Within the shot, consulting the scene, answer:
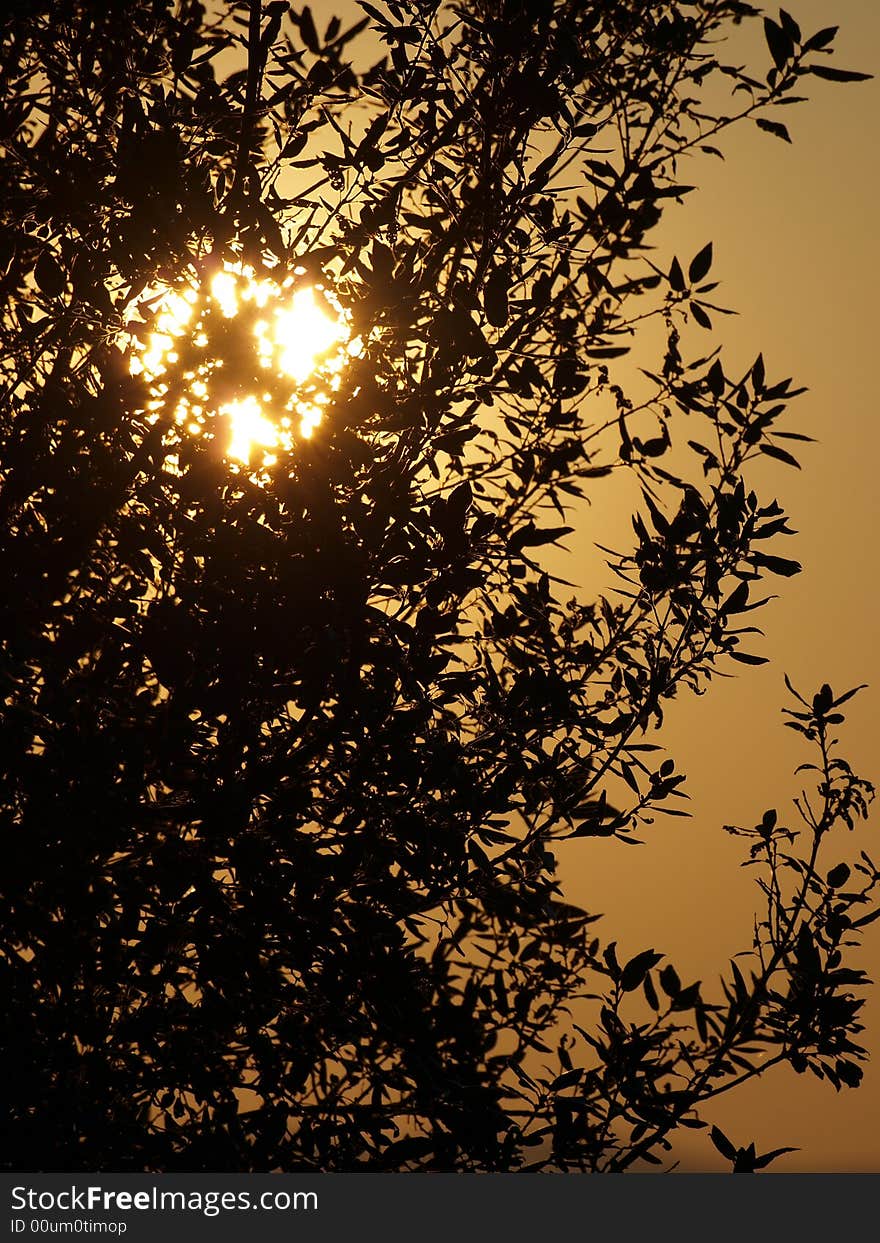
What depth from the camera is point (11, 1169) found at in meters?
4.25

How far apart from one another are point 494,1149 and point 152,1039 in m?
1.15

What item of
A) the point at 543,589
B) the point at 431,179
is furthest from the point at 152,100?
the point at 543,589

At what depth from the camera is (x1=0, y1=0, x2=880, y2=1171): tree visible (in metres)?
4.13

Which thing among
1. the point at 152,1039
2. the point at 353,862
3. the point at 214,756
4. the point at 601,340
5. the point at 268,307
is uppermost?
the point at 601,340

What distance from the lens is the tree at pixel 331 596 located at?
13.5ft

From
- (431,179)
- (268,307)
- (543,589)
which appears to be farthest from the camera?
(543,589)

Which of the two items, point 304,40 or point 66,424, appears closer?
point 66,424

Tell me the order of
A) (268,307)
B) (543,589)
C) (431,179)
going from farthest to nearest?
(543,589) < (431,179) < (268,307)

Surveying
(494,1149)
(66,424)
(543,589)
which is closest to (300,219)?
(66,424)

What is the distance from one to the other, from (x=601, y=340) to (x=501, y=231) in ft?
2.24

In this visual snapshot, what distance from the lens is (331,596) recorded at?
167 inches

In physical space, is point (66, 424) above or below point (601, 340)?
below

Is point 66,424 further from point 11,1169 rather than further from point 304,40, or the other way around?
point 11,1169

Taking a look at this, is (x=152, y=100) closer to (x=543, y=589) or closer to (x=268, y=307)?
(x=268, y=307)
